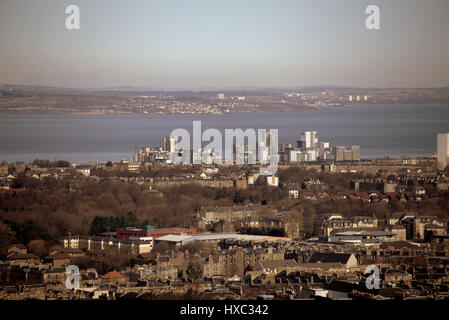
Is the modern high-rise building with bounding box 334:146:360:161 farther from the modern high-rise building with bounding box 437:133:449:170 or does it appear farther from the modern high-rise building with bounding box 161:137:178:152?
the modern high-rise building with bounding box 161:137:178:152

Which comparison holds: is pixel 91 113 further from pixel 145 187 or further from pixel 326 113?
pixel 145 187

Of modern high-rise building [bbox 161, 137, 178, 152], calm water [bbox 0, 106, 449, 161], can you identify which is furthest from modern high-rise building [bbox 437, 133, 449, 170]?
modern high-rise building [bbox 161, 137, 178, 152]

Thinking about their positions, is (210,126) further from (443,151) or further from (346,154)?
(443,151)

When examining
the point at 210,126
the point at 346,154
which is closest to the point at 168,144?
Answer: the point at 346,154

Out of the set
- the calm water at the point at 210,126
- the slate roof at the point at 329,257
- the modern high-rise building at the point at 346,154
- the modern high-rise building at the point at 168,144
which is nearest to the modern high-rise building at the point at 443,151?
the calm water at the point at 210,126

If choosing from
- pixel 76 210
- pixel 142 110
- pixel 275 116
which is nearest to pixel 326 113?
pixel 275 116

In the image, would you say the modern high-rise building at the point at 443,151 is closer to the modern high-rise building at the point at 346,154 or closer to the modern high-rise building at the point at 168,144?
the modern high-rise building at the point at 346,154

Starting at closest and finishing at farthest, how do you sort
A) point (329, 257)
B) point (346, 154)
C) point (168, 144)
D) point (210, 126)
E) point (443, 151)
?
point (329, 257), point (443, 151), point (346, 154), point (168, 144), point (210, 126)
